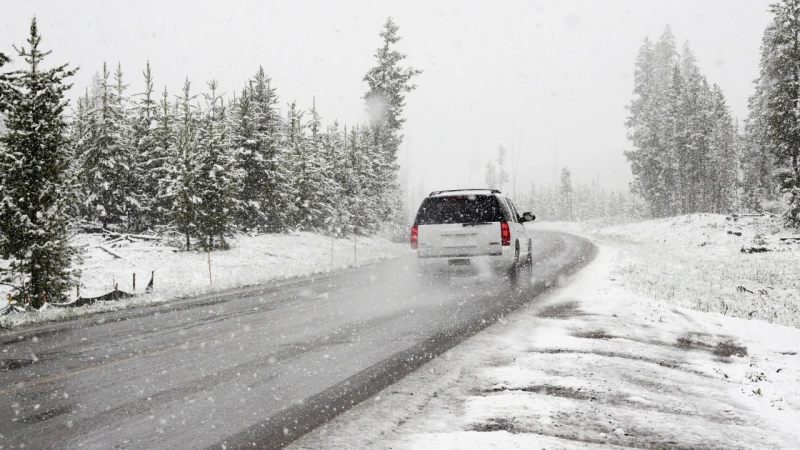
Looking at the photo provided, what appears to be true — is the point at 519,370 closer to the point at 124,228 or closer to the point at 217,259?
the point at 217,259

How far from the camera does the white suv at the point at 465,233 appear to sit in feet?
38.9

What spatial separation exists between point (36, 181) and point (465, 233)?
11.2 m

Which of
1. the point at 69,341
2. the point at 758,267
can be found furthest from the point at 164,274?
the point at 758,267

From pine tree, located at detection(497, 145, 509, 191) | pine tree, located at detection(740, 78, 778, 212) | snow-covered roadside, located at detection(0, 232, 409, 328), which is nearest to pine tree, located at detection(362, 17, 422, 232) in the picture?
snow-covered roadside, located at detection(0, 232, 409, 328)

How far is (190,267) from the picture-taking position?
2078 centimetres

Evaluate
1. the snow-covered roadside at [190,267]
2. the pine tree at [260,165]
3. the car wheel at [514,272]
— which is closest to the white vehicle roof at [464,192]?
the car wheel at [514,272]

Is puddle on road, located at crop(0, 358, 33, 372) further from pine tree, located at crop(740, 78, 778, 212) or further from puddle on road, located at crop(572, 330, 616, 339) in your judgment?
pine tree, located at crop(740, 78, 778, 212)

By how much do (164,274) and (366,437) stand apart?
17781mm

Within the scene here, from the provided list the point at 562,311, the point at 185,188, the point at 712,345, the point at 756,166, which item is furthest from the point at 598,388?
the point at 756,166

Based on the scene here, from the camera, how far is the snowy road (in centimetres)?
394

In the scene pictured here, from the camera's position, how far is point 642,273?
558 inches

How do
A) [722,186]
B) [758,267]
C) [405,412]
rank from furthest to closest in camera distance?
[722,186] < [758,267] < [405,412]

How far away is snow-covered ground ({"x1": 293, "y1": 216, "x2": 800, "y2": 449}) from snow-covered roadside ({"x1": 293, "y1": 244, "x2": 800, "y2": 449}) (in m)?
0.01

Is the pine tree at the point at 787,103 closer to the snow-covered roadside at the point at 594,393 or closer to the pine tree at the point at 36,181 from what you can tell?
the snow-covered roadside at the point at 594,393
